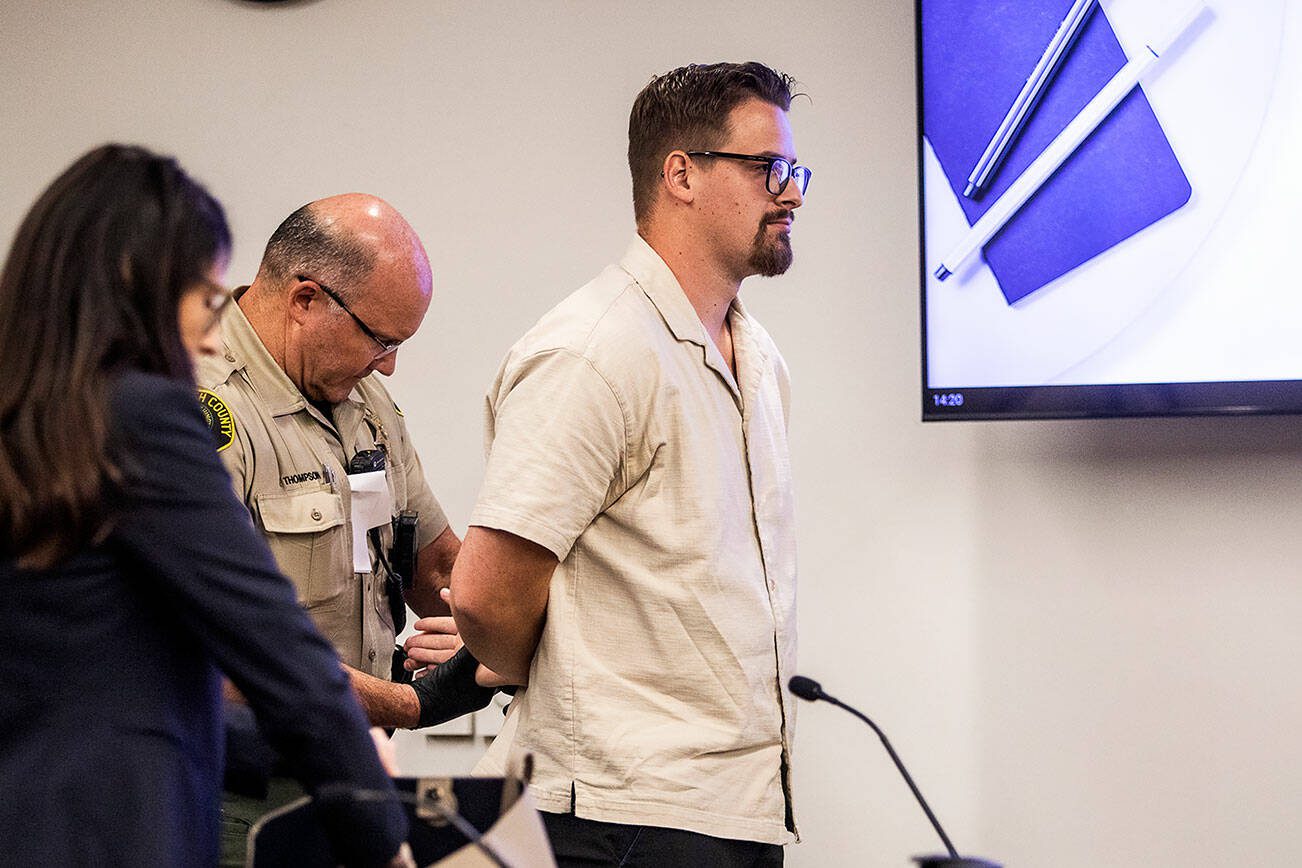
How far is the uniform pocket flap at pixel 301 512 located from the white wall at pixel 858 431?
88 cm

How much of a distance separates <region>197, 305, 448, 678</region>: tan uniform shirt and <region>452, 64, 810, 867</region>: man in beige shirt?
396mm

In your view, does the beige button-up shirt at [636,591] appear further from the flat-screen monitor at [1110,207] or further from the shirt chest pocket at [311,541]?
the flat-screen monitor at [1110,207]

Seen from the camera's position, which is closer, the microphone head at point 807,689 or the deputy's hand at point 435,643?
the microphone head at point 807,689

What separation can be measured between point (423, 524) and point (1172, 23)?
64.4 inches

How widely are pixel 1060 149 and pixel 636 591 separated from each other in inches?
50.3

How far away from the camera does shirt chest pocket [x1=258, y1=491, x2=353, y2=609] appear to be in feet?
6.65

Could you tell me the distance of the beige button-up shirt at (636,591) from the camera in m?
1.68

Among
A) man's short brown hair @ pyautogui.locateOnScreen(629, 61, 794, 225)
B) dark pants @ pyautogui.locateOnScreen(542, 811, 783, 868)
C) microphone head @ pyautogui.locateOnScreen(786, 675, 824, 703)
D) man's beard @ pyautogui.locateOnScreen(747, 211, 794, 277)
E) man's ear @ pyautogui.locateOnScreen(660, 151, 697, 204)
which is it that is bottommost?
dark pants @ pyautogui.locateOnScreen(542, 811, 783, 868)

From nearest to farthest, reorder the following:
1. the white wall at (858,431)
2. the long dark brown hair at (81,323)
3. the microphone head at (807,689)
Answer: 1. the long dark brown hair at (81,323)
2. the microphone head at (807,689)
3. the white wall at (858,431)

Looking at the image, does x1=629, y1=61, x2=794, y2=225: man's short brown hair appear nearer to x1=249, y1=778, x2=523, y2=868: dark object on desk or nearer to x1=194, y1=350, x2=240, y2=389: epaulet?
x1=194, y1=350, x2=240, y2=389: epaulet

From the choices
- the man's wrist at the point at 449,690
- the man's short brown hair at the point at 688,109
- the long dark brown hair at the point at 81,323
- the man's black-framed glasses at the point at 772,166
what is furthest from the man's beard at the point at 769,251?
the long dark brown hair at the point at 81,323

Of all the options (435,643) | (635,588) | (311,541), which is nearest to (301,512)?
(311,541)

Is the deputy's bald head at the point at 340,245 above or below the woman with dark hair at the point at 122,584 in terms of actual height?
above

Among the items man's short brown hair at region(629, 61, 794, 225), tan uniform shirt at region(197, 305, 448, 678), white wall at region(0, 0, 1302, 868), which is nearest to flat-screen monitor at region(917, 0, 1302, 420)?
white wall at region(0, 0, 1302, 868)
